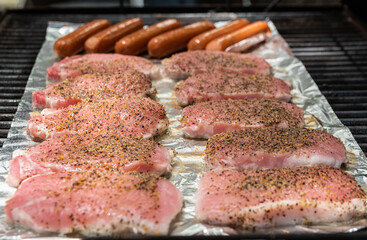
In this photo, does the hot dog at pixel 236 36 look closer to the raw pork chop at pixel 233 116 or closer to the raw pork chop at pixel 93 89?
the raw pork chop at pixel 93 89

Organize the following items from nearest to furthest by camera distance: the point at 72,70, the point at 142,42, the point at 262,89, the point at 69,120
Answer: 1. the point at 69,120
2. the point at 262,89
3. the point at 72,70
4. the point at 142,42

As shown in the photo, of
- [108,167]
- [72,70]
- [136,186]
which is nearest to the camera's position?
[136,186]

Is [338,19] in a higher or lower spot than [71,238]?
higher

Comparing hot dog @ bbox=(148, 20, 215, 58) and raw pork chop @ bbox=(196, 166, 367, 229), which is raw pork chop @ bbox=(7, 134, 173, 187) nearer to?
raw pork chop @ bbox=(196, 166, 367, 229)

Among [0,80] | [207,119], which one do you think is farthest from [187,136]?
[0,80]

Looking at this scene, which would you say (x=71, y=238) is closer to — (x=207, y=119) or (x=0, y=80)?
(x=207, y=119)

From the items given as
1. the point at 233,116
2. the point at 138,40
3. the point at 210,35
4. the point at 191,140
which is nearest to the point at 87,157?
the point at 191,140

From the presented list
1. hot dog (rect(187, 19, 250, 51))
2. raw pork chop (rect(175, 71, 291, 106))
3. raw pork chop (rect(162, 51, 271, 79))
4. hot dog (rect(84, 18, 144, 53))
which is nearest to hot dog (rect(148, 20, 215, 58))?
A: hot dog (rect(187, 19, 250, 51))
